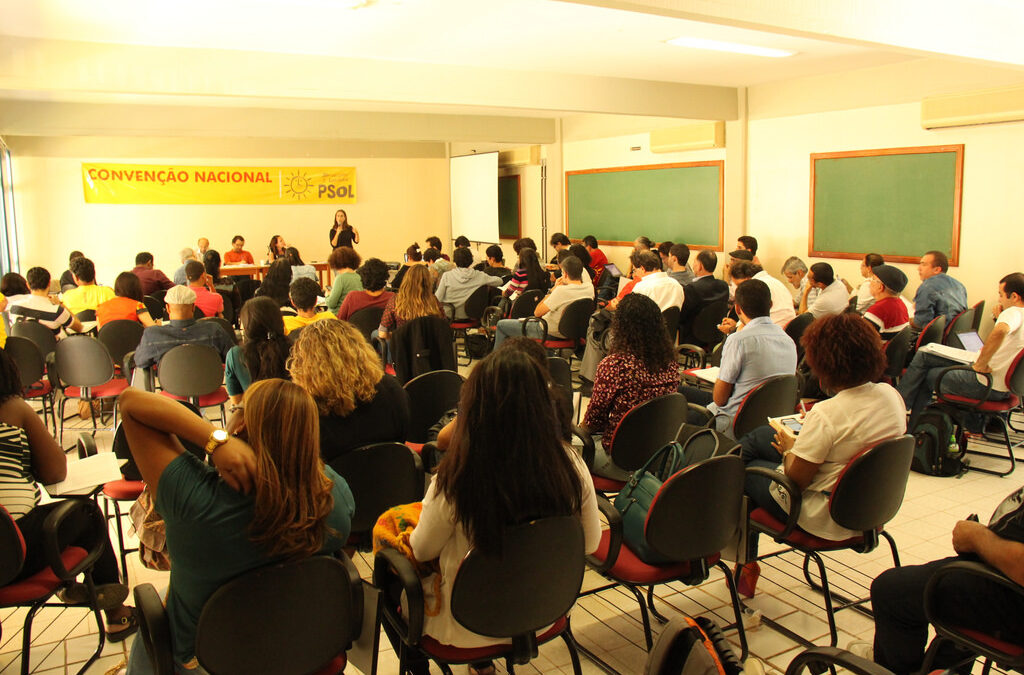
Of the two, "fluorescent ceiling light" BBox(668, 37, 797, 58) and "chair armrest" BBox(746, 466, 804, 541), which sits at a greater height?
"fluorescent ceiling light" BBox(668, 37, 797, 58)

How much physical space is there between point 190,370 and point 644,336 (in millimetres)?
2768

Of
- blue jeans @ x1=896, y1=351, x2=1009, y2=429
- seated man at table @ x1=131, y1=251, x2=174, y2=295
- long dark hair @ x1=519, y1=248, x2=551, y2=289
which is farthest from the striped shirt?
seated man at table @ x1=131, y1=251, x2=174, y2=295

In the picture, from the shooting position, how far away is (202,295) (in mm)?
5930

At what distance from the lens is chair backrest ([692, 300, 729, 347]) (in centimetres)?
615

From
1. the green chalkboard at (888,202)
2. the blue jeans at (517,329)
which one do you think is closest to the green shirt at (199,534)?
the blue jeans at (517,329)

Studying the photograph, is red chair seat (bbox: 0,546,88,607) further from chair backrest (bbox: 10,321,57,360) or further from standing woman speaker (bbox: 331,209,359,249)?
standing woman speaker (bbox: 331,209,359,249)

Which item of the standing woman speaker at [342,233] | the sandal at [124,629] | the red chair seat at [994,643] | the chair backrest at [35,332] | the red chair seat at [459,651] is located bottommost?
the sandal at [124,629]

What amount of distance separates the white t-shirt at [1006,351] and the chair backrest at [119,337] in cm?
542

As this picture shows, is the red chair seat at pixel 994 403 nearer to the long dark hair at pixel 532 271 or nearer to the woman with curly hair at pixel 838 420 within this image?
the woman with curly hair at pixel 838 420

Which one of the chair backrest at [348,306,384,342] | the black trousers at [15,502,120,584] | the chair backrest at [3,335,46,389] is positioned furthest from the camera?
the chair backrest at [348,306,384,342]

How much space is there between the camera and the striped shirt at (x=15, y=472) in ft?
7.66

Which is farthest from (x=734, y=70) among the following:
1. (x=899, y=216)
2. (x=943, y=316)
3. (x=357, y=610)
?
(x=357, y=610)

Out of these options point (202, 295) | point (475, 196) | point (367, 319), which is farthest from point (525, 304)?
point (475, 196)

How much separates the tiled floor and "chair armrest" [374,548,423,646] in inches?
25.0
